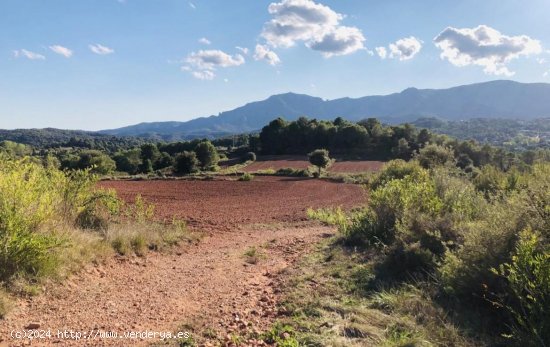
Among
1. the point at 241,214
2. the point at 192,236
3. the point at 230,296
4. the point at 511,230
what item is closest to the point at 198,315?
the point at 230,296

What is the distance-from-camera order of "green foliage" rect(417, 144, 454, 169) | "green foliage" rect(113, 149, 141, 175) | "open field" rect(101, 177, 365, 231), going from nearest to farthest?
"open field" rect(101, 177, 365, 231) < "green foliage" rect(417, 144, 454, 169) < "green foliage" rect(113, 149, 141, 175)

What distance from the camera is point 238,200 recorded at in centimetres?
2114

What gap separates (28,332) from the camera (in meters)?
4.51

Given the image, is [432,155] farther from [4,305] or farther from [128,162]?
[128,162]

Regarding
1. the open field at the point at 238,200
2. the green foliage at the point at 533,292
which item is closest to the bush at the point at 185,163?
the open field at the point at 238,200

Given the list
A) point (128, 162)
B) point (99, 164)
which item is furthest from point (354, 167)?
point (99, 164)

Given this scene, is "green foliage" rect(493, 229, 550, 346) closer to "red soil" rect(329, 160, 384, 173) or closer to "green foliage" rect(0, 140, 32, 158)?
"green foliage" rect(0, 140, 32, 158)

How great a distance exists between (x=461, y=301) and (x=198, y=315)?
3.86 metres

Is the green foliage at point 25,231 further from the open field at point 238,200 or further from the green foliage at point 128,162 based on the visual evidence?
the green foliage at point 128,162

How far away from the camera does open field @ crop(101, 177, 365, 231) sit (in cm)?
1556

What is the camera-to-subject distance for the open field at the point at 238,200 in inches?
613

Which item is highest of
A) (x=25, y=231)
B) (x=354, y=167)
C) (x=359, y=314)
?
(x=25, y=231)

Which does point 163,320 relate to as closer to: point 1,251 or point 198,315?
point 198,315

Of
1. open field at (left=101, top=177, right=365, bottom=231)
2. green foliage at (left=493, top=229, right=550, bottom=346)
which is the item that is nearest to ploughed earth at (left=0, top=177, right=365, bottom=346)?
open field at (left=101, top=177, right=365, bottom=231)
